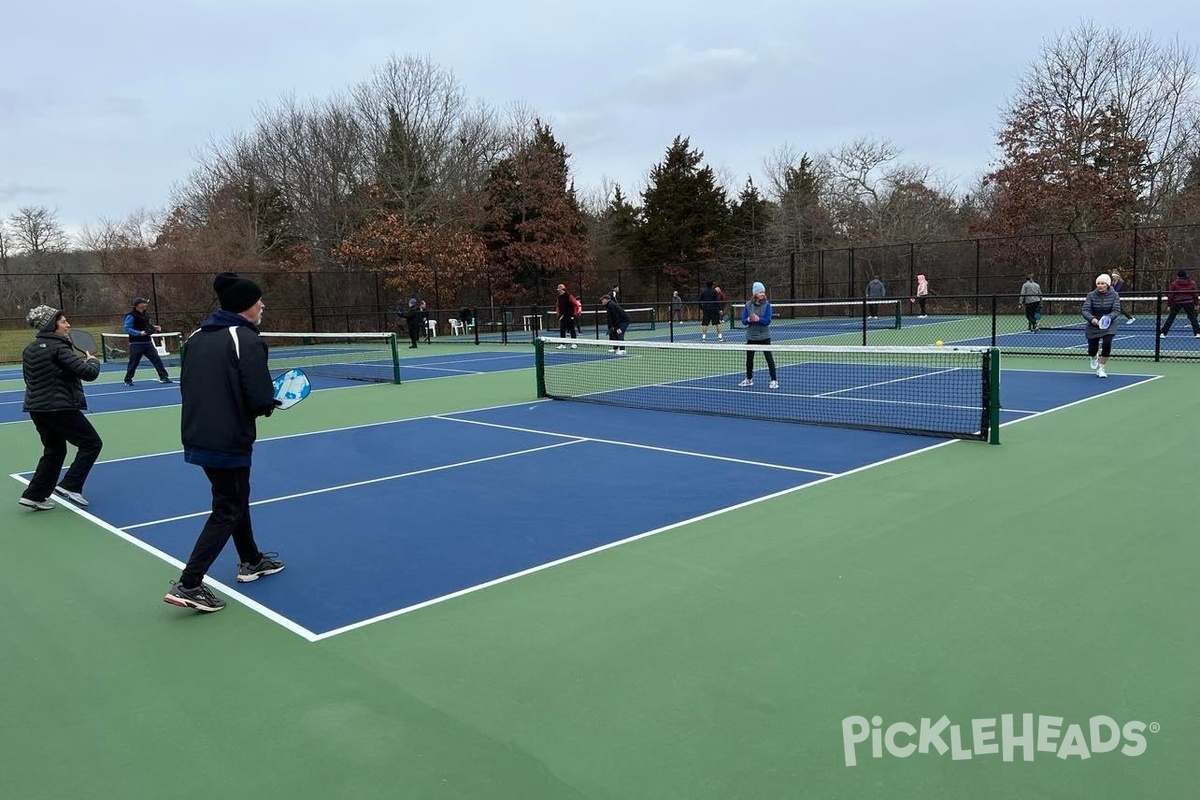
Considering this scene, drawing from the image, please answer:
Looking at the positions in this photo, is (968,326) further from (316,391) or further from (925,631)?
(925,631)

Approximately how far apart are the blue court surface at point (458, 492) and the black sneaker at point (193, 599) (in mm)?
207

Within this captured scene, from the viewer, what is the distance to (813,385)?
1404 centimetres

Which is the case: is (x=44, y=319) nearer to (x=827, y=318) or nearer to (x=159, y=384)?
(x=159, y=384)

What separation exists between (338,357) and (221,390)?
65.9 feet

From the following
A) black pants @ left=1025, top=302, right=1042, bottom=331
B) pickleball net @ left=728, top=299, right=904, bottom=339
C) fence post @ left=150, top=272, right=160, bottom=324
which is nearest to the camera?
black pants @ left=1025, top=302, right=1042, bottom=331

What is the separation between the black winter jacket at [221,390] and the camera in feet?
15.6

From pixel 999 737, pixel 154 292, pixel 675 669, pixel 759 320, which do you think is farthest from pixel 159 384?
pixel 999 737

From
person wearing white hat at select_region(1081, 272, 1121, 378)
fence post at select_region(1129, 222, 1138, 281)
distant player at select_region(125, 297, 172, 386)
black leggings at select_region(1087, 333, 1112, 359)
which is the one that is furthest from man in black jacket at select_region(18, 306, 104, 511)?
fence post at select_region(1129, 222, 1138, 281)

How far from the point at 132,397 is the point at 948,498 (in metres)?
15.0

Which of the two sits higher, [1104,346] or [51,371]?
[51,371]

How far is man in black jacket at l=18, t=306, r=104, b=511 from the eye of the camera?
720 cm

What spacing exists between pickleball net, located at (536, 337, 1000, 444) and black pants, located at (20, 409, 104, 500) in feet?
22.3

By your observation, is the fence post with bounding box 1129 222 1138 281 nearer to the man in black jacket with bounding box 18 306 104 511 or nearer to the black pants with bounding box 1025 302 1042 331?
the black pants with bounding box 1025 302 1042 331

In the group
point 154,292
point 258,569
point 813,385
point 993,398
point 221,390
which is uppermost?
point 154,292
